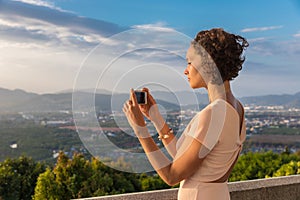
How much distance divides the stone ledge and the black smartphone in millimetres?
831

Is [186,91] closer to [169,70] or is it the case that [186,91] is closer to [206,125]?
[169,70]

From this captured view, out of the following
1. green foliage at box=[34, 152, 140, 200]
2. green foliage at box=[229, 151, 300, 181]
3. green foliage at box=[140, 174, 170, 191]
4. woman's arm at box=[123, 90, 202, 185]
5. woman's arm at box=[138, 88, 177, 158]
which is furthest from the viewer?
green foliage at box=[140, 174, 170, 191]

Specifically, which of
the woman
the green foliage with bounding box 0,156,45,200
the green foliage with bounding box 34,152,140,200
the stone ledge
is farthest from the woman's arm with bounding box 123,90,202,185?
the green foliage with bounding box 0,156,45,200

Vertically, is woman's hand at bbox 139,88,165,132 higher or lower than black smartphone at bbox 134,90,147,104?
lower

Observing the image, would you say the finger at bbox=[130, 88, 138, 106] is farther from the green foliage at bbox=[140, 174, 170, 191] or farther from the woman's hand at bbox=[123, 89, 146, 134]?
the green foliage at bbox=[140, 174, 170, 191]

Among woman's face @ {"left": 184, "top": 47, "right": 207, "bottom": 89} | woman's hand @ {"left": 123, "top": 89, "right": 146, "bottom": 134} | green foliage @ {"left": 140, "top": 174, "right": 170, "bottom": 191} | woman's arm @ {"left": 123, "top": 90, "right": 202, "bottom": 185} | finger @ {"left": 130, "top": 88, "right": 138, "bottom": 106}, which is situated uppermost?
woman's face @ {"left": 184, "top": 47, "right": 207, "bottom": 89}

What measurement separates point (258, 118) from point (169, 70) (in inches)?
183

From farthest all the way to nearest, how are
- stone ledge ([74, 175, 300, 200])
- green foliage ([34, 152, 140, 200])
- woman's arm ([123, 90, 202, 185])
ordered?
1. green foliage ([34, 152, 140, 200])
2. stone ledge ([74, 175, 300, 200])
3. woman's arm ([123, 90, 202, 185])

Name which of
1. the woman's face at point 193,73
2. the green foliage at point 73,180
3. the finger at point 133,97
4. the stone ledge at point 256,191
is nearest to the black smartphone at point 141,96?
the finger at point 133,97

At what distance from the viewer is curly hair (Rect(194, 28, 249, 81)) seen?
3.93ft

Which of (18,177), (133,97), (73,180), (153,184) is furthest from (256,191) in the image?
(18,177)

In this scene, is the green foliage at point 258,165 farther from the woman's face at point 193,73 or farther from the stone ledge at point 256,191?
the woman's face at point 193,73

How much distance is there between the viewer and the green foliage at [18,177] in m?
3.66

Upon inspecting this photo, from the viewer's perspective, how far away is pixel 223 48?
47.4 inches
